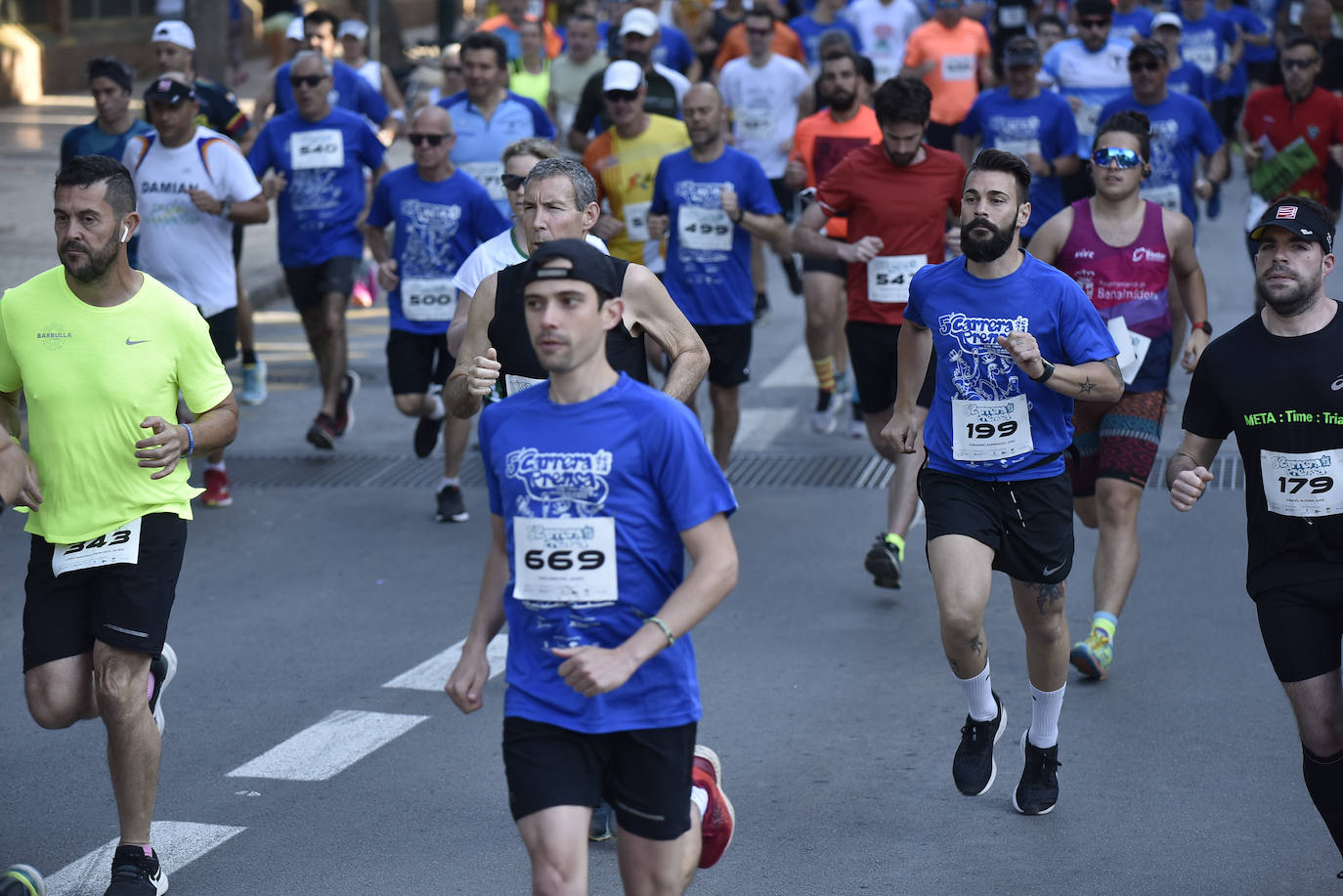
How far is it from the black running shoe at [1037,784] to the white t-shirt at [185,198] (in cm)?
562

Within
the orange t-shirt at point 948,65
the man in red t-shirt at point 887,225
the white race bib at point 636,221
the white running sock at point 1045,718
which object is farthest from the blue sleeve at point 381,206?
the orange t-shirt at point 948,65

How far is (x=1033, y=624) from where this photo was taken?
19.3ft

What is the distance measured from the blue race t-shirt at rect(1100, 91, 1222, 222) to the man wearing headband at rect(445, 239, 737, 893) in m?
7.57

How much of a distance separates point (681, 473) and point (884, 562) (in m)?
4.23

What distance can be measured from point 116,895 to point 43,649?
68 cm

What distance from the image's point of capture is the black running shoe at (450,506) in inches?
380

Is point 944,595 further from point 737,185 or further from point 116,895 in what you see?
point 737,185

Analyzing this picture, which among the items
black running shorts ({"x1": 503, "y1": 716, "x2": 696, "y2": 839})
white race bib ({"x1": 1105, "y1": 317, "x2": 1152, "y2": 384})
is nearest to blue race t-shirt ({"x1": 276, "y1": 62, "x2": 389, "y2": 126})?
white race bib ({"x1": 1105, "y1": 317, "x2": 1152, "y2": 384})

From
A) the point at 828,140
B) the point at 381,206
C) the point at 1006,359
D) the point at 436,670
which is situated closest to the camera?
the point at 1006,359

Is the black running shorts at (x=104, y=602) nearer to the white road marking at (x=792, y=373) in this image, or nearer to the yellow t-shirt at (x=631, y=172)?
the yellow t-shirt at (x=631, y=172)

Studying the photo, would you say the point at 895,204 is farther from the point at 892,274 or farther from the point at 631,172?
the point at 631,172

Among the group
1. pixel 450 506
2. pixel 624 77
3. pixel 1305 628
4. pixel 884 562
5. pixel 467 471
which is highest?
pixel 624 77

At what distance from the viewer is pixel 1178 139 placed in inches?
438

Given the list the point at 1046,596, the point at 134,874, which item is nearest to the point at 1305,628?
the point at 1046,596
